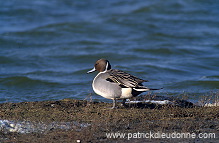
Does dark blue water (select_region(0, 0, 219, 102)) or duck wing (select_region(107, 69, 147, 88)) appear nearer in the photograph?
duck wing (select_region(107, 69, 147, 88))

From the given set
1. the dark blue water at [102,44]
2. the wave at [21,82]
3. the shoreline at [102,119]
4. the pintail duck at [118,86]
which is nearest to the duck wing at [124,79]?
the pintail duck at [118,86]

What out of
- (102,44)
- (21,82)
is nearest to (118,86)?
(21,82)

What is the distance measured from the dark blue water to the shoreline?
6.63ft

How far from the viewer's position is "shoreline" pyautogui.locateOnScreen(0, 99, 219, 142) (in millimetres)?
5082

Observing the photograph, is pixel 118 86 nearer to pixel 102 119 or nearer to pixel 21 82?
pixel 102 119

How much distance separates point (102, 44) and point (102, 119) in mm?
9635

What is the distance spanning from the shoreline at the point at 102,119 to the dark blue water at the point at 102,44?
2.02 metres

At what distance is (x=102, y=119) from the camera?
5828 millimetres

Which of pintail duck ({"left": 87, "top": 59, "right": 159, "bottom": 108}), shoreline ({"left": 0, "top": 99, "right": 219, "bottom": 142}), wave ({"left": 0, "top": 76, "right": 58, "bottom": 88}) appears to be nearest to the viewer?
shoreline ({"left": 0, "top": 99, "right": 219, "bottom": 142})

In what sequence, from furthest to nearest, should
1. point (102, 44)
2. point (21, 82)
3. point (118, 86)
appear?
point (102, 44) → point (21, 82) → point (118, 86)

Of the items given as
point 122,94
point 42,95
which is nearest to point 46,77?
point 42,95

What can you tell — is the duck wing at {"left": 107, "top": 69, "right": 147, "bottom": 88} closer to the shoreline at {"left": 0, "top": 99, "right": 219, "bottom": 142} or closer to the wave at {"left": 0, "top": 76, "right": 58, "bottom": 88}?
the shoreline at {"left": 0, "top": 99, "right": 219, "bottom": 142}

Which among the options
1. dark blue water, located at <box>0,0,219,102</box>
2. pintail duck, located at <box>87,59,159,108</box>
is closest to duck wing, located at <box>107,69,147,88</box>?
pintail duck, located at <box>87,59,159,108</box>

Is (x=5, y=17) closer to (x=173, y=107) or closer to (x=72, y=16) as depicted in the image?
(x=72, y=16)
